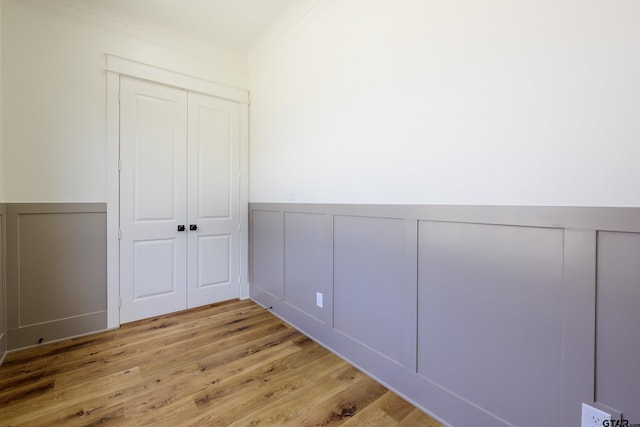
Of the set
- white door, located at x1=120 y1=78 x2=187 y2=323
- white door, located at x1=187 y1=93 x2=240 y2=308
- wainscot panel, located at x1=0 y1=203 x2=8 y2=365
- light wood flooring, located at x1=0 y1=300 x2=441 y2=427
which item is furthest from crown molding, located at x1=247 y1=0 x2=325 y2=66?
light wood flooring, located at x1=0 y1=300 x2=441 y2=427

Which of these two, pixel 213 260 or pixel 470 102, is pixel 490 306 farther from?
pixel 213 260

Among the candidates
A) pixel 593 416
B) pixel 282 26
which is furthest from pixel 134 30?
pixel 593 416

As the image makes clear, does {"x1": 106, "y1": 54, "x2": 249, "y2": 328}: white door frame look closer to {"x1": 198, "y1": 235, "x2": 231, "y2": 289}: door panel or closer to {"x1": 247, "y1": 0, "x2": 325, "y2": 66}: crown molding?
{"x1": 198, "y1": 235, "x2": 231, "y2": 289}: door panel

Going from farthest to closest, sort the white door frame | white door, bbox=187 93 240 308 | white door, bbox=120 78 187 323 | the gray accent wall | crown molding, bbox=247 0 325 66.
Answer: white door, bbox=187 93 240 308 → white door, bbox=120 78 187 323 → the white door frame → crown molding, bbox=247 0 325 66 → the gray accent wall

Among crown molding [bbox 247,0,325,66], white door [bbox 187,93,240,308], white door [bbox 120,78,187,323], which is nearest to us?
crown molding [bbox 247,0,325,66]

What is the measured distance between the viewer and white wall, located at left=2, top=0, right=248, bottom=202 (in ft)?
7.11

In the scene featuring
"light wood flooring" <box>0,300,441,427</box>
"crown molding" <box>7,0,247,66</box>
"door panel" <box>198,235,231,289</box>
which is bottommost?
"light wood flooring" <box>0,300,441,427</box>

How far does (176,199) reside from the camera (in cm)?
289

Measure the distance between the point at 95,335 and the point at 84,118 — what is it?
1.88 m

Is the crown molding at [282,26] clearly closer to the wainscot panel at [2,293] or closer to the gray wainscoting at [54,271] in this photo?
the gray wainscoting at [54,271]

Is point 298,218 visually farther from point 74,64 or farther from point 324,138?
point 74,64

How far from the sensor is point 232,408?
5.14ft

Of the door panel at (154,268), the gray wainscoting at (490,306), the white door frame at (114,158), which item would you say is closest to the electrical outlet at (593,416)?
the gray wainscoting at (490,306)

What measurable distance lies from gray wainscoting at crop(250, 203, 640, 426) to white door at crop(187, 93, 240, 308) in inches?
58.2
